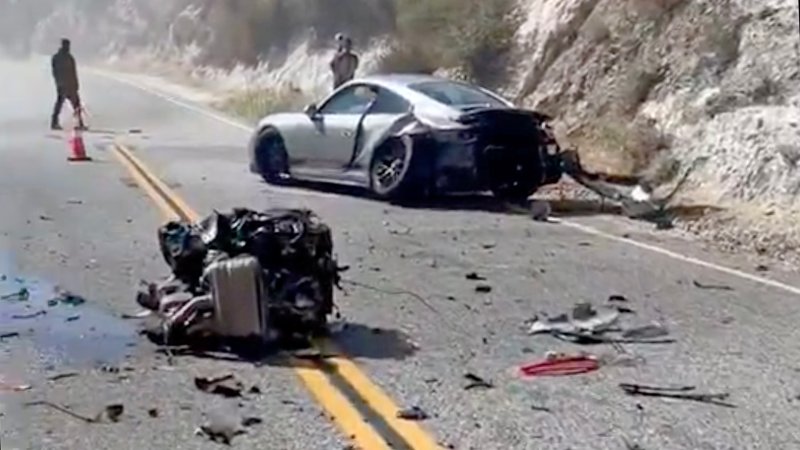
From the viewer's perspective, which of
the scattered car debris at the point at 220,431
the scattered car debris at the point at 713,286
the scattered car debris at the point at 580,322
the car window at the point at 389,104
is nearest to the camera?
the scattered car debris at the point at 220,431

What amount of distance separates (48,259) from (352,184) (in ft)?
19.2

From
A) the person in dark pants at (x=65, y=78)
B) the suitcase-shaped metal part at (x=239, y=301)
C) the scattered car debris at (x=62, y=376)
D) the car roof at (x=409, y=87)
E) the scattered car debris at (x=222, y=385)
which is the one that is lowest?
the person in dark pants at (x=65, y=78)

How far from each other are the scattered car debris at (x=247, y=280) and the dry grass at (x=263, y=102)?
23.3 metres

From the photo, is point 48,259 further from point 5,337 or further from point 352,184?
point 352,184

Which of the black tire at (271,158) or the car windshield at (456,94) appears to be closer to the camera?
the car windshield at (456,94)

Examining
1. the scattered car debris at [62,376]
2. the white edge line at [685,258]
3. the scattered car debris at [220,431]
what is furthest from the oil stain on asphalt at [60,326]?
the white edge line at [685,258]

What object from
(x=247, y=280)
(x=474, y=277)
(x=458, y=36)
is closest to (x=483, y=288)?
(x=474, y=277)

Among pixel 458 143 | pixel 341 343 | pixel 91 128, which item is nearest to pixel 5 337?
A: pixel 341 343

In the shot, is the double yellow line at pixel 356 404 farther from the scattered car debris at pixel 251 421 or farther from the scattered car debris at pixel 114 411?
the scattered car debris at pixel 114 411

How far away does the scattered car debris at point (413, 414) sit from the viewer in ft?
23.1

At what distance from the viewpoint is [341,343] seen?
8.92 metres

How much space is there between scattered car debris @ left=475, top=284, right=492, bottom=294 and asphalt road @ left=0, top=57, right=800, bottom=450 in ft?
0.52

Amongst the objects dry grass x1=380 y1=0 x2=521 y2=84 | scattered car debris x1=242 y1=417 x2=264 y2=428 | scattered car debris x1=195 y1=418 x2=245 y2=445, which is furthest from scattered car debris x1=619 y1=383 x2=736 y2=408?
dry grass x1=380 y1=0 x2=521 y2=84

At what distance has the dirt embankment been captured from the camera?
1681 cm
